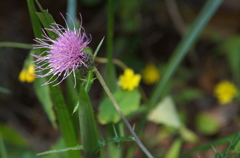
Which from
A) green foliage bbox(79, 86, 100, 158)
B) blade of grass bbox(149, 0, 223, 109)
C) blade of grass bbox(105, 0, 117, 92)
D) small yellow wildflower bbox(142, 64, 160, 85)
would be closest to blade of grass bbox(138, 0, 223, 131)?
blade of grass bbox(149, 0, 223, 109)

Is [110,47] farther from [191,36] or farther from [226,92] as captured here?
[226,92]

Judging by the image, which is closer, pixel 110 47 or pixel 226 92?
pixel 110 47

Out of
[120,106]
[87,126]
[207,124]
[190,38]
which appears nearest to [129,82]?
[120,106]

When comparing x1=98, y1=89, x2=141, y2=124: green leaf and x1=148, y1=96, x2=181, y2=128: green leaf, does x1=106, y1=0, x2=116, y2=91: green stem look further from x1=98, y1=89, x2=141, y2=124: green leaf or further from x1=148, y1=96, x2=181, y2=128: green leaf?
x1=148, y1=96, x2=181, y2=128: green leaf

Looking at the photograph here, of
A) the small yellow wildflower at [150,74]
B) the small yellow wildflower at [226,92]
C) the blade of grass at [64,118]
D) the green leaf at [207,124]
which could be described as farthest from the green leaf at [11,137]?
the small yellow wildflower at [226,92]

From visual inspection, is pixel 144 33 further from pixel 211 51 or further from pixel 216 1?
pixel 216 1

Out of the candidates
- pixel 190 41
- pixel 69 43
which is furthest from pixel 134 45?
pixel 69 43
